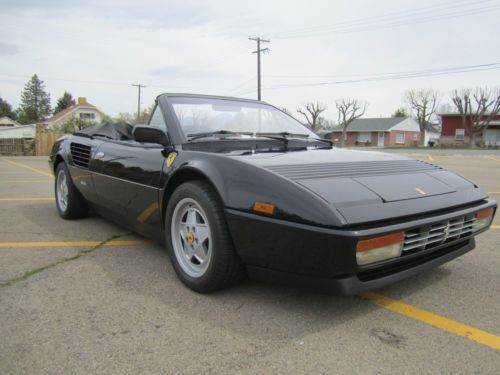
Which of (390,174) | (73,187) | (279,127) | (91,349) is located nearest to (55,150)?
(73,187)

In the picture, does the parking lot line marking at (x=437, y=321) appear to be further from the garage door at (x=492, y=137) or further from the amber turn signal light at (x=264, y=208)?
the garage door at (x=492, y=137)

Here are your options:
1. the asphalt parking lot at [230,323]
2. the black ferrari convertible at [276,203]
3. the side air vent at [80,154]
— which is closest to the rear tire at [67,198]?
the side air vent at [80,154]

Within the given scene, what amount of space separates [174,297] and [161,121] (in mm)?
1437

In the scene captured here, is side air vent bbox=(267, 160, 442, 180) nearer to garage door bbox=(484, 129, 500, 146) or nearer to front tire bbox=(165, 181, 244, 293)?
front tire bbox=(165, 181, 244, 293)

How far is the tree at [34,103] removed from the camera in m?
90.8

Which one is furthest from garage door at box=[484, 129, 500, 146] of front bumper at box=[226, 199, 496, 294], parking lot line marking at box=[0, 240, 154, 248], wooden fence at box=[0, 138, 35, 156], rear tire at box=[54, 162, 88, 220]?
front bumper at box=[226, 199, 496, 294]

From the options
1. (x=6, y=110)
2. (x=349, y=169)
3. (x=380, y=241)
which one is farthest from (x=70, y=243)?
(x=6, y=110)

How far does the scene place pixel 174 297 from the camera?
2.51m

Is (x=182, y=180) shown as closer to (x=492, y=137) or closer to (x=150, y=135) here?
(x=150, y=135)

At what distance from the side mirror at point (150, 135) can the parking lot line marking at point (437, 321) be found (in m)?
1.73

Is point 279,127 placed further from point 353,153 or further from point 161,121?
point 161,121

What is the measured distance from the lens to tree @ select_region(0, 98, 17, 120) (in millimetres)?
97438

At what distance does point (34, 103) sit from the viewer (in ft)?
299

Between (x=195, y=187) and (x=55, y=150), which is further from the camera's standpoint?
(x=55, y=150)
